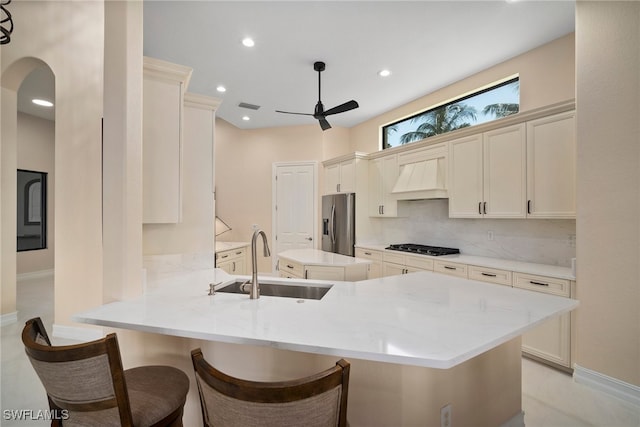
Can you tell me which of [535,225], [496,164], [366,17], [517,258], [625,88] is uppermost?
[366,17]

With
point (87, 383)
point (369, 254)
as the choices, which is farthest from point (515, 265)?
point (87, 383)

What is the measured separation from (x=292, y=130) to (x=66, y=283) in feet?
13.9

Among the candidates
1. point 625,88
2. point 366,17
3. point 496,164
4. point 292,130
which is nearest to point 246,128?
point 292,130

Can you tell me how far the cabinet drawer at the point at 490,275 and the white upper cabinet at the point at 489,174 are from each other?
23.2 inches

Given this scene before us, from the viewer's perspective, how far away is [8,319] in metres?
3.60

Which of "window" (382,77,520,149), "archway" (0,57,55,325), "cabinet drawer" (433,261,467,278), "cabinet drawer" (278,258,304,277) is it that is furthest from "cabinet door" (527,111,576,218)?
"archway" (0,57,55,325)

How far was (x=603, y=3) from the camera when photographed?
90.2 inches

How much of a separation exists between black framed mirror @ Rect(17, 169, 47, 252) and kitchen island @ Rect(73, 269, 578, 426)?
6309mm

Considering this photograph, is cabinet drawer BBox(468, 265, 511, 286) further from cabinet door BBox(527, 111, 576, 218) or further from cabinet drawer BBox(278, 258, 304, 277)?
cabinet drawer BBox(278, 258, 304, 277)

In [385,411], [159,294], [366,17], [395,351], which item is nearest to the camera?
[395,351]

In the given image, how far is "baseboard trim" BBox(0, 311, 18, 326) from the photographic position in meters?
3.56

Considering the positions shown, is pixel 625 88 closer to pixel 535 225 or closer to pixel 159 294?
pixel 535 225

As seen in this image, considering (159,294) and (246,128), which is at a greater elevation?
(246,128)

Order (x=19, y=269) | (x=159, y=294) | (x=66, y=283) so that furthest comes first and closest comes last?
(x=19, y=269) → (x=66, y=283) → (x=159, y=294)
